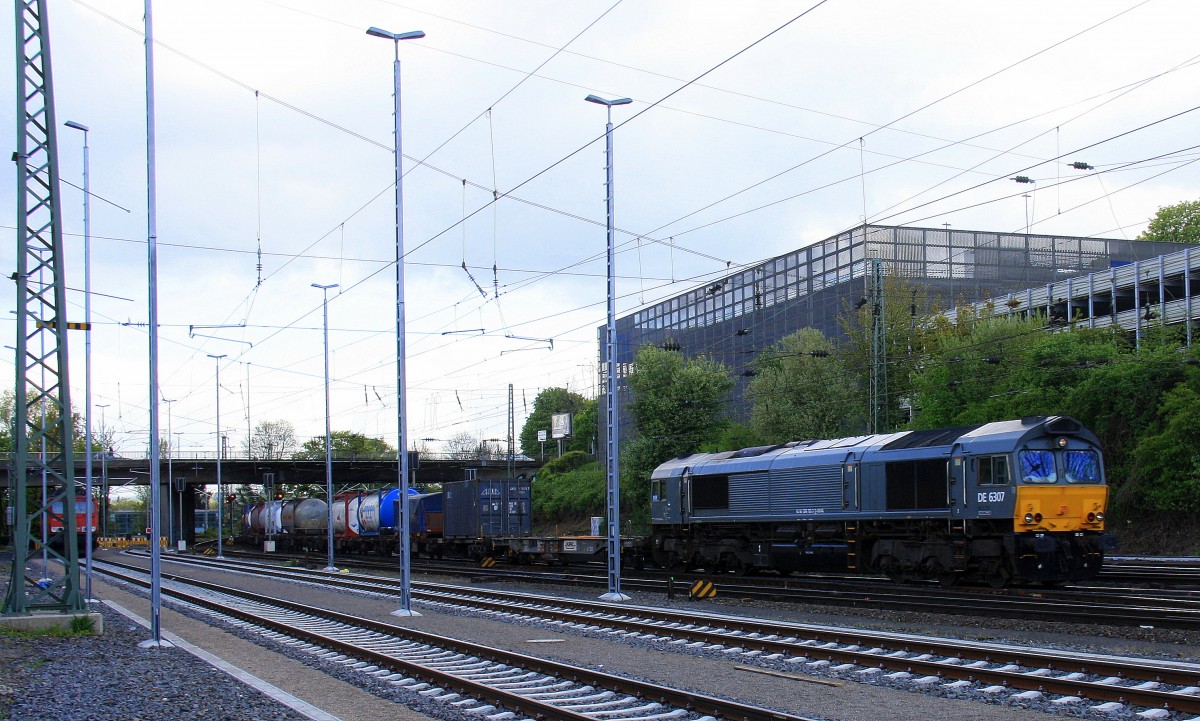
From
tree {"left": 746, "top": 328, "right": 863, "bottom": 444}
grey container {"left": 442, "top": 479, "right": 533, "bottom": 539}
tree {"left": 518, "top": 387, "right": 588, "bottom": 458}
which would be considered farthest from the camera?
tree {"left": 518, "top": 387, "right": 588, "bottom": 458}

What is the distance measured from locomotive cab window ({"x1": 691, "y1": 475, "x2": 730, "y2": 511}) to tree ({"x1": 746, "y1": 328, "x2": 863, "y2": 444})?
861 inches

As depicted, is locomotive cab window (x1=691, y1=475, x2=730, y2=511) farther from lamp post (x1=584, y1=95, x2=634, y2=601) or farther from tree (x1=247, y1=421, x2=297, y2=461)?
tree (x1=247, y1=421, x2=297, y2=461)

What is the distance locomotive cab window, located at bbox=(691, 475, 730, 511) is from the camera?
31047 millimetres

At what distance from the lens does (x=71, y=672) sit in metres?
14.5

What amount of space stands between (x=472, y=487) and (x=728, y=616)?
83.6ft

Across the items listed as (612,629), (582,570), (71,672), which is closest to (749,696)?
(612,629)

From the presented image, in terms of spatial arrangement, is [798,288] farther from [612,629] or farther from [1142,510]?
[612,629]

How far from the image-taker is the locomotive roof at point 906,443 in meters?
23.2

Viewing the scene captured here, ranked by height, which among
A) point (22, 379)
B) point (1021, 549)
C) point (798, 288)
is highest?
point (798, 288)

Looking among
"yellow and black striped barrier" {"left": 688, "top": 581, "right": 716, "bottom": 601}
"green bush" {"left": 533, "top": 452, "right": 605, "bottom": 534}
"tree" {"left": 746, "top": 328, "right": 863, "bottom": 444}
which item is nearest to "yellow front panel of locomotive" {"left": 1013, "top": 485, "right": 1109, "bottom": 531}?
"yellow and black striped barrier" {"left": 688, "top": 581, "right": 716, "bottom": 601}

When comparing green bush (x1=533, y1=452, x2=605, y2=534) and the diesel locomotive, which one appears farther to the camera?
green bush (x1=533, y1=452, x2=605, y2=534)

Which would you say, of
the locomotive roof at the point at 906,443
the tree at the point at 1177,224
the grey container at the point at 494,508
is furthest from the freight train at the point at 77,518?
the tree at the point at 1177,224

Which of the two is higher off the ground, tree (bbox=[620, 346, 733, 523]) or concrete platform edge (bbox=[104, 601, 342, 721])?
tree (bbox=[620, 346, 733, 523])

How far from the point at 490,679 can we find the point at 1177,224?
270 ft
